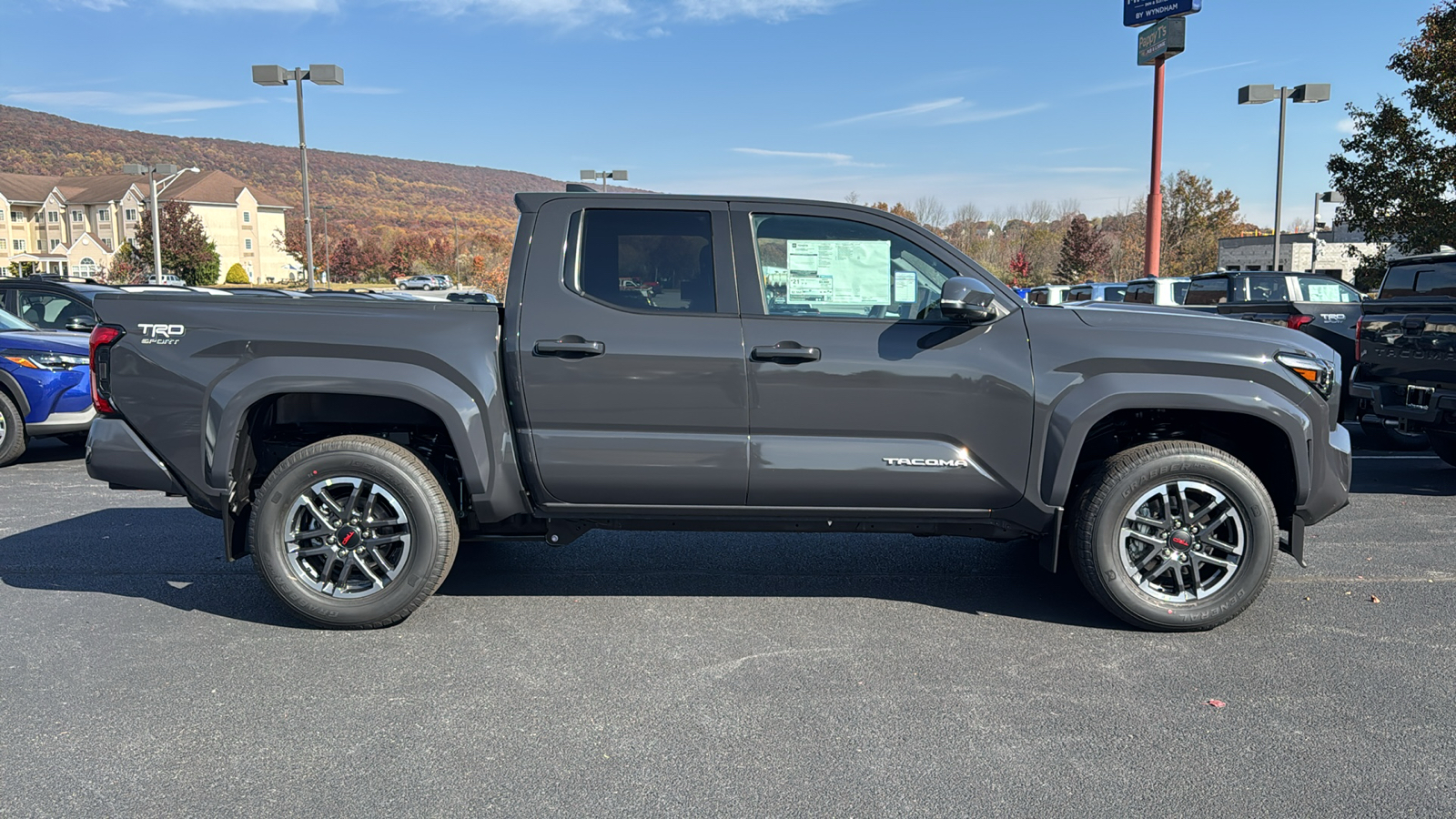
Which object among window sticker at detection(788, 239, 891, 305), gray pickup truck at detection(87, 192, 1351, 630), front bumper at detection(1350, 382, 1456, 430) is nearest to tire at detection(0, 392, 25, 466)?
gray pickup truck at detection(87, 192, 1351, 630)

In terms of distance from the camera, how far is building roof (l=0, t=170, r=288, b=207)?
90.2 meters

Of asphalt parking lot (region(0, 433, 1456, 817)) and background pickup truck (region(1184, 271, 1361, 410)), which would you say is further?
background pickup truck (region(1184, 271, 1361, 410))

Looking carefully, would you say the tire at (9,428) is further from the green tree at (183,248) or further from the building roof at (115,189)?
the building roof at (115,189)

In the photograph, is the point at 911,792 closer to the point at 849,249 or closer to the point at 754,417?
the point at 754,417

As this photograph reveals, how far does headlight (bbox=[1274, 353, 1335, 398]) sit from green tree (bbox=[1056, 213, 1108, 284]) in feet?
146

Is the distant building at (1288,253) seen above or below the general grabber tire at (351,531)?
above

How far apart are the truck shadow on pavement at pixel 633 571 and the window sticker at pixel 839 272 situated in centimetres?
155

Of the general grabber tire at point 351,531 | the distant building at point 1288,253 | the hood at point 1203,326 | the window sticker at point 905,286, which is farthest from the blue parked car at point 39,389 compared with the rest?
the distant building at point 1288,253

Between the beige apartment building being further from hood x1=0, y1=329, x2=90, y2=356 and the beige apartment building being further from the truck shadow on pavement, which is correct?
the truck shadow on pavement

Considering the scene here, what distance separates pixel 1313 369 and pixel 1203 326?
514 millimetres

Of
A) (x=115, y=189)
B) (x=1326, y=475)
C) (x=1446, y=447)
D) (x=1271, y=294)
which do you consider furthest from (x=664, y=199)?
(x=115, y=189)

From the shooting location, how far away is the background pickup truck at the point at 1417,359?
24.1 feet

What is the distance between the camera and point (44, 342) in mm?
8883

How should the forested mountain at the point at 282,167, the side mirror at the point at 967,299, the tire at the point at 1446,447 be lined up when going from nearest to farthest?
the side mirror at the point at 967,299, the tire at the point at 1446,447, the forested mountain at the point at 282,167
